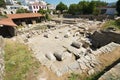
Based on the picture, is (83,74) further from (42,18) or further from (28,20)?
(42,18)

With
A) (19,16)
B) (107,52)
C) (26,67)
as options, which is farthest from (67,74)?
(19,16)

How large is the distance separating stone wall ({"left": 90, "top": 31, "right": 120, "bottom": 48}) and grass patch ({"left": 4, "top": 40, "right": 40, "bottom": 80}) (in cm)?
947

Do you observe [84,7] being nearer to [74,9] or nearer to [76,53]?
[74,9]

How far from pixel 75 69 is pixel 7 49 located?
7295 mm

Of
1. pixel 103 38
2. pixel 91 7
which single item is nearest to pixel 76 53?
pixel 103 38

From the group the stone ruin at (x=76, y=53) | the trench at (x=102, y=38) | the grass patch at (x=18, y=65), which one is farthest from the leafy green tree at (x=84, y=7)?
the grass patch at (x=18, y=65)

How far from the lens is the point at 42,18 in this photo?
3903 cm

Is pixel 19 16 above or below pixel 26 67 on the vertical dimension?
above

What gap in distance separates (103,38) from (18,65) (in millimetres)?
11360

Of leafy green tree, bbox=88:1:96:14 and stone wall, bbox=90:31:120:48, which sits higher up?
leafy green tree, bbox=88:1:96:14

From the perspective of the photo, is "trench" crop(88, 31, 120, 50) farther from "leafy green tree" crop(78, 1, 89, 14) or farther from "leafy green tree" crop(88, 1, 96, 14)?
"leafy green tree" crop(78, 1, 89, 14)

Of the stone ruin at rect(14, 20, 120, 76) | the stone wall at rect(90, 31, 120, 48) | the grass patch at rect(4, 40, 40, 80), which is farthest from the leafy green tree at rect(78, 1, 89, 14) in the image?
the grass patch at rect(4, 40, 40, 80)

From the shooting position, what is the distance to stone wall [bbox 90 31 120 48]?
47.9 ft

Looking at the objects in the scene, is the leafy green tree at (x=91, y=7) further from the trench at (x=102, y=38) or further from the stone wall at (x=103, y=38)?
the stone wall at (x=103, y=38)
